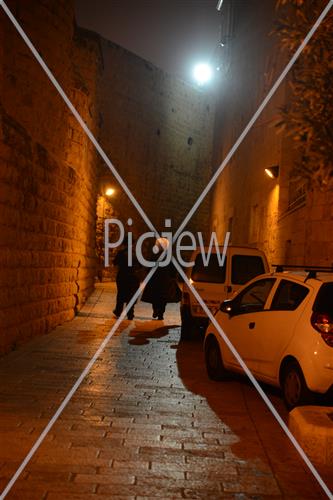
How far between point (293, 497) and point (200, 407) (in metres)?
2.53

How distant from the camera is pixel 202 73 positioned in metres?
31.9

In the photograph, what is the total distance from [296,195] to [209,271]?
4.13 metres

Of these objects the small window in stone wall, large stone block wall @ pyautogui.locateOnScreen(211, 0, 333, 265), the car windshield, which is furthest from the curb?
the small window in stone wall

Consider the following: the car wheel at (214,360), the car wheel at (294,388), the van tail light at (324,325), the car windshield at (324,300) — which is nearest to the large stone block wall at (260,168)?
the car wheel at (214,360)

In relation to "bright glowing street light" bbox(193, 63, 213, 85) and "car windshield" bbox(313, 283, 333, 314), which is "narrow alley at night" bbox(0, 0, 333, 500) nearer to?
"car windshield" bbox(313, 283, 333, 314)

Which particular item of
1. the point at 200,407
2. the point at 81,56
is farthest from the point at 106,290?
the point at 200,407

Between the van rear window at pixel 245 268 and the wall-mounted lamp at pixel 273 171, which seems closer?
the van rear window at pixel 245 268

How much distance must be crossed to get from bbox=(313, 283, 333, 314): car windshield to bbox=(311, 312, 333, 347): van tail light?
0.07 meters

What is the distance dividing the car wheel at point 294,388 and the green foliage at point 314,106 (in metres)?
1.96

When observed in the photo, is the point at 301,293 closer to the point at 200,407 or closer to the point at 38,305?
the point at 200,407

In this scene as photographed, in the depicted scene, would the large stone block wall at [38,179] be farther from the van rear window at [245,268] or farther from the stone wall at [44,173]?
the van rear window at [245,268]

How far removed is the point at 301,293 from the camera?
6.55 metres

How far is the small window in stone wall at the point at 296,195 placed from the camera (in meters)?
13.4

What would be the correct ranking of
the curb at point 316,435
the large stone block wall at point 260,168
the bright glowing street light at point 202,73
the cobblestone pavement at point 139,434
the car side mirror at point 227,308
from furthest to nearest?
the bright glowing street light at point 202,73 → the large stone block wall at point 260,168 → the car side mirror at point 227,308 → the curb at point 316,435 → the cobblestone pavement at point 139,434
